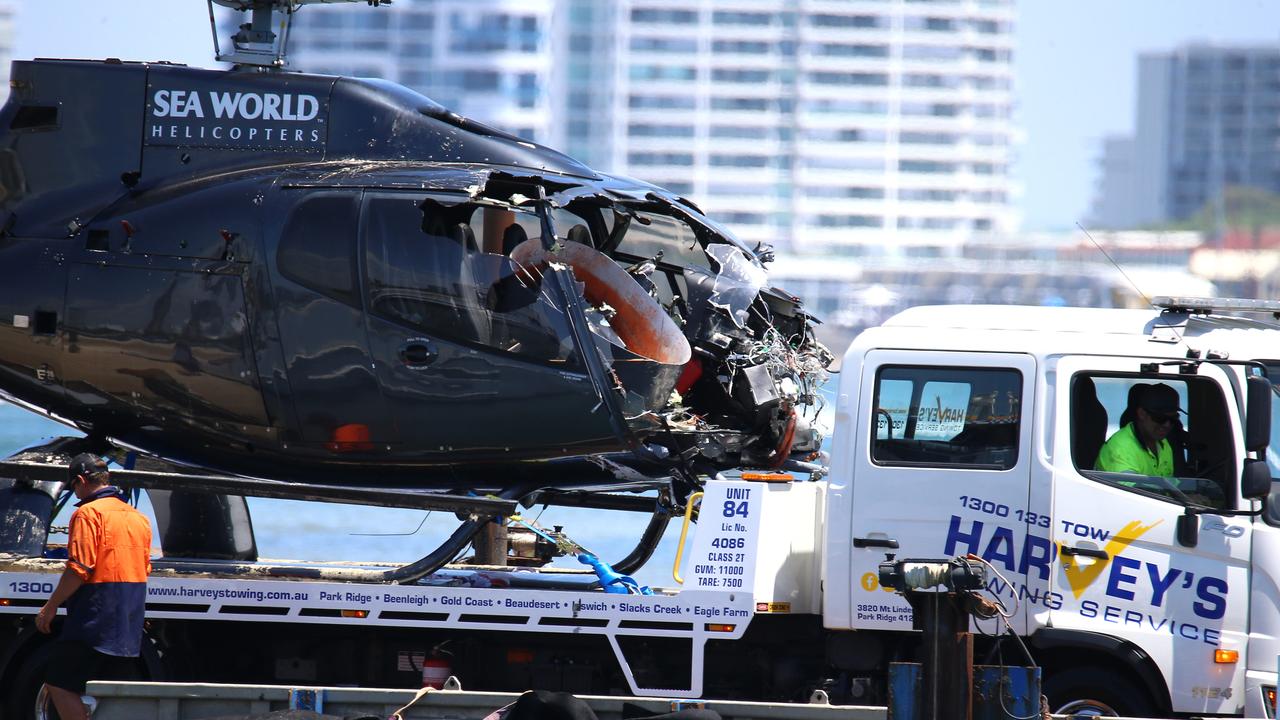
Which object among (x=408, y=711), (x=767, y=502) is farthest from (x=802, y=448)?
(x=408, y=711)

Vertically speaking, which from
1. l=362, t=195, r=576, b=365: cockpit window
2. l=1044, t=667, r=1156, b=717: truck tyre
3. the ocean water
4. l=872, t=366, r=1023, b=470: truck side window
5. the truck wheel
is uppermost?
l=362, t=195, r=576, b=365: cockpit window

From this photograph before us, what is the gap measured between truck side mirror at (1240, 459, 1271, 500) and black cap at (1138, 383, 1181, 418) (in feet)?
1.59

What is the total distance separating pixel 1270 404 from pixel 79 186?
6701 mm

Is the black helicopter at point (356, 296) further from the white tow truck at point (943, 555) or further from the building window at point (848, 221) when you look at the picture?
the building window at point (848, 221)

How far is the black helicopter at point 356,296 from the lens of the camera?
842cm

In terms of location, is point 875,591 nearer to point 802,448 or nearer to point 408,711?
point 802,448

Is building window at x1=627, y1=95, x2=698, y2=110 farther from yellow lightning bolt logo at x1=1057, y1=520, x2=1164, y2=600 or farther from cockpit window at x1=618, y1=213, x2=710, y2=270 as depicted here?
yellow lightning bolt logo at x1=1057, y1=520, x2=1164, y2=600

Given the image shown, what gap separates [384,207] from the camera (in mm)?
8469

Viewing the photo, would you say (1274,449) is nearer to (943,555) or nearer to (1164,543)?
(1164,543)

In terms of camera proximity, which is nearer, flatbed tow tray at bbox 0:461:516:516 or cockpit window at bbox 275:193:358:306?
flatbed tow tray at bbox 0:461:516:516

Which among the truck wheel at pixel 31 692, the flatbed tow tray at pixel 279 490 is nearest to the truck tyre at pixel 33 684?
the truck wheel at pixel 31 692

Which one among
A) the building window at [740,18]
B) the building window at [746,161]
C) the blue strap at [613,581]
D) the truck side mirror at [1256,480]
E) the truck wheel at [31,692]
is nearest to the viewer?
the truck side mirror at [1256,480]

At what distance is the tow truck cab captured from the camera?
740 cm

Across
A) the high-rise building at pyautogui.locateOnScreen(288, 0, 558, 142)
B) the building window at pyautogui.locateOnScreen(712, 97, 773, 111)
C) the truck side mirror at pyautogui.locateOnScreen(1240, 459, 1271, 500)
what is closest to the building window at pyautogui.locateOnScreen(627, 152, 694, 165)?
the building window at pyautogui.locateOnScreen(712, 97, 773, 111)
